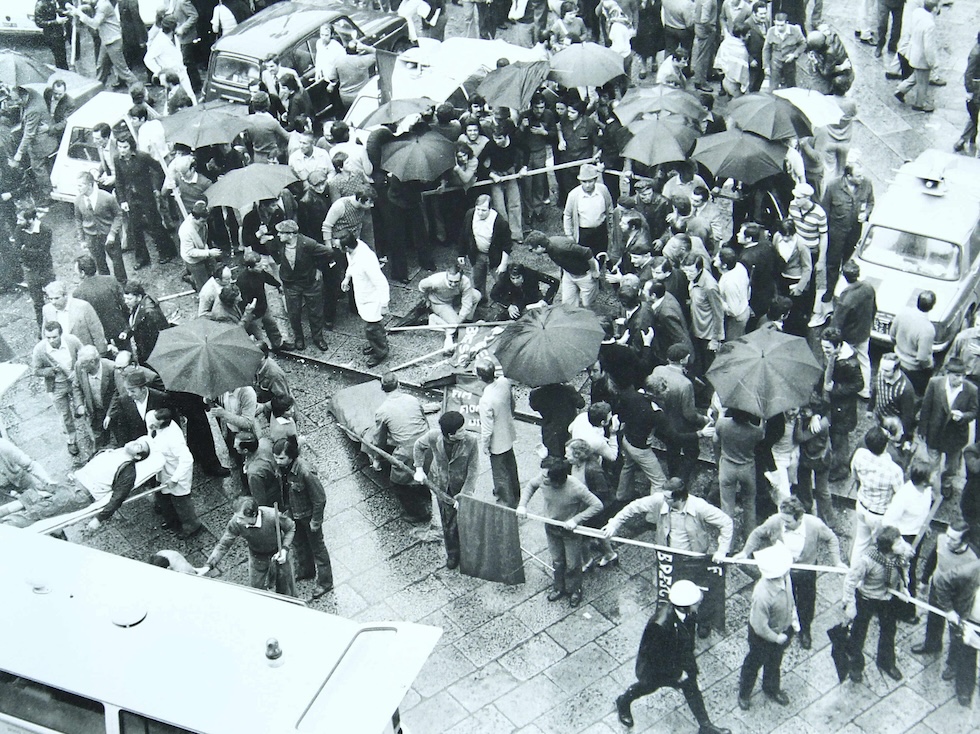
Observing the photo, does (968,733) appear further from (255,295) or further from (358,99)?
(358,99)

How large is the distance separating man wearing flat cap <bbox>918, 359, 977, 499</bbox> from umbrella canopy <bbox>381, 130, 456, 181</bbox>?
610 cm

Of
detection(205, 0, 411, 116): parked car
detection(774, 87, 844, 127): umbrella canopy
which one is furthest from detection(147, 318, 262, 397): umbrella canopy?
detection(774, 87, 844, 127): umbrella canopy

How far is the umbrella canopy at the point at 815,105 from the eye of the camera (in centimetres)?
1541

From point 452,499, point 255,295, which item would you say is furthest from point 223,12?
point 452,499

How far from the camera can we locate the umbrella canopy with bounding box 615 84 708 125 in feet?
50.3

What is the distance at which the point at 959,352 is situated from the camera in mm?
11992

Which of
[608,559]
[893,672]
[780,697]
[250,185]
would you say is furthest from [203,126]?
[893,672]

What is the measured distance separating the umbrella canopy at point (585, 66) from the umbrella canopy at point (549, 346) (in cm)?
538

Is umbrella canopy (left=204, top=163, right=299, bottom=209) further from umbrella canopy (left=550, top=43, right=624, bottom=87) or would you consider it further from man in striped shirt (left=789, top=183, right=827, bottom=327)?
man in striped shirt (left=789, top=183, right=827, bottom=327)

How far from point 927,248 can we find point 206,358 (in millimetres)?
7921

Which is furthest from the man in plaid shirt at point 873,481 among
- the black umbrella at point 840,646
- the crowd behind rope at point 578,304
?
the black umbrella at point 840,646

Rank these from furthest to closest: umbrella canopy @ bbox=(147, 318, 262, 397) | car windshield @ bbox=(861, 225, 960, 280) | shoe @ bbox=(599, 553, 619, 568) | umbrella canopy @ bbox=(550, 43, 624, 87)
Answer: umbrella canopy @ bbox=(550, 43, 624, 87)
car windshield @ bbox=(861, 225, 960, 280)
umbrella canopy @ bbox=(147, 318, 262, 397)
shoe @ bbox=(599, 553, 619, 568)

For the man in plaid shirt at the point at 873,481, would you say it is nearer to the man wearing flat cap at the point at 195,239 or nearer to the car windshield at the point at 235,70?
the man wearing flat cap at the point at 195,239

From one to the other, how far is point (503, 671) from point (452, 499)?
61.3 inches
